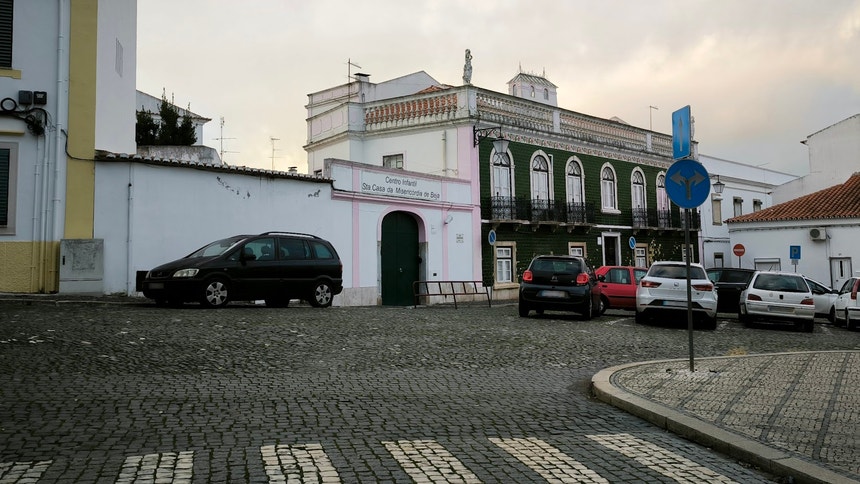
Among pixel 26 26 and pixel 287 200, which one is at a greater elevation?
pixel 26 26

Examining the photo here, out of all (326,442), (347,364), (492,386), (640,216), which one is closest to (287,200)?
(347,364)

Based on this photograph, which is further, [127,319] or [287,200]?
[287,200]

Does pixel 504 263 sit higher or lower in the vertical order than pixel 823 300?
higher

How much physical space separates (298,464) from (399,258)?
2087 cm

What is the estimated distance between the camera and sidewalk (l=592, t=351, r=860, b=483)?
208 inches

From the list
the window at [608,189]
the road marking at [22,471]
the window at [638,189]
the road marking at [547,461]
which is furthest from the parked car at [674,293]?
the window at [638,189]

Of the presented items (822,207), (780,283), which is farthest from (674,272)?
(822,207)

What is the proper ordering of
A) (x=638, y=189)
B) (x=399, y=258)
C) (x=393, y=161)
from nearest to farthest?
1. (x=399, y=258)
2. (x=393, y=161)
3. (x=638, y=189)

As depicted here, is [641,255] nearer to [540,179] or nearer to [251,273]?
[540,179]

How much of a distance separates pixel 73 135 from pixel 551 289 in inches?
486

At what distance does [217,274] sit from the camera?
15.1 meters

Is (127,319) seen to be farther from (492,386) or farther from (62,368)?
(492,386)

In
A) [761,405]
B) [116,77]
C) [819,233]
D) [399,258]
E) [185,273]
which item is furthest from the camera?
[819,233]

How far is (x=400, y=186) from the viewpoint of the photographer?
988 inches
